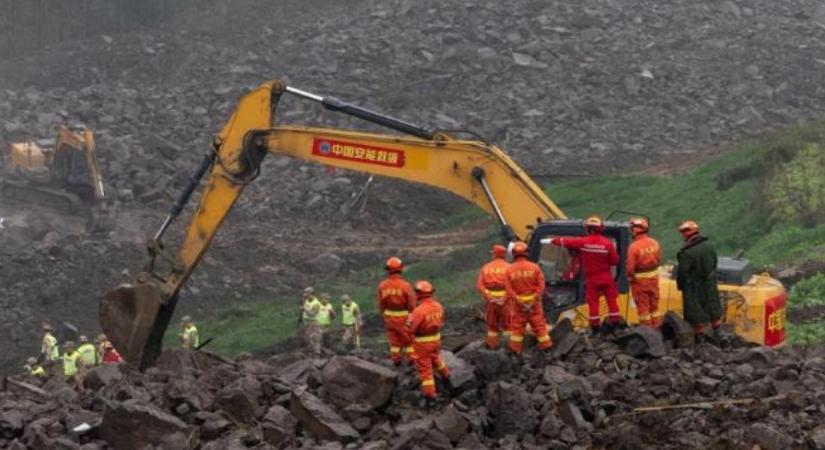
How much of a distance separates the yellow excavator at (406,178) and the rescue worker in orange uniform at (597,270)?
1.95 ft

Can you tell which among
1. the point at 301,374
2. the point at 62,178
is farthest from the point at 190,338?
the point at 62,178

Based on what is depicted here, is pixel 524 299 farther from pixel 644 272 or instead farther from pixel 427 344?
pixel 644 272

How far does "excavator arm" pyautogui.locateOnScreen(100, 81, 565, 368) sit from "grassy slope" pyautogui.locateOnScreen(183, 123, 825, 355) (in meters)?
6.89

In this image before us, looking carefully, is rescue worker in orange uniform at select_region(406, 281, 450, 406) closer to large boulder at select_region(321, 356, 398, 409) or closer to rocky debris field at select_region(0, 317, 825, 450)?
rocky debris field at select_region(0, 317, 825, 450)

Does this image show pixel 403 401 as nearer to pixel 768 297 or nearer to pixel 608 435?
pixel 608 435

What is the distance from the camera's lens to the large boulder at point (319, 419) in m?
14.6

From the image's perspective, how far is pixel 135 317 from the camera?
1873cm

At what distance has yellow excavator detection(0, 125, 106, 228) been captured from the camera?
1474 inches

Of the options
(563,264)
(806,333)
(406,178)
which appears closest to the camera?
(563,264)

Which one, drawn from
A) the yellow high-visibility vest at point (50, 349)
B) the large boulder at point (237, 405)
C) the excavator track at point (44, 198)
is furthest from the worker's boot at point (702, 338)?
the excavator track at point (44, 198)

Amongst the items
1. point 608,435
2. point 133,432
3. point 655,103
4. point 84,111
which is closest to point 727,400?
point 608,435

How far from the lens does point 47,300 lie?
30.4 meters

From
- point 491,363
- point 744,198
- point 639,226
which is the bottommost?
point 491,363

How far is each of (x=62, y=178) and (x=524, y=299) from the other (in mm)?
23988
